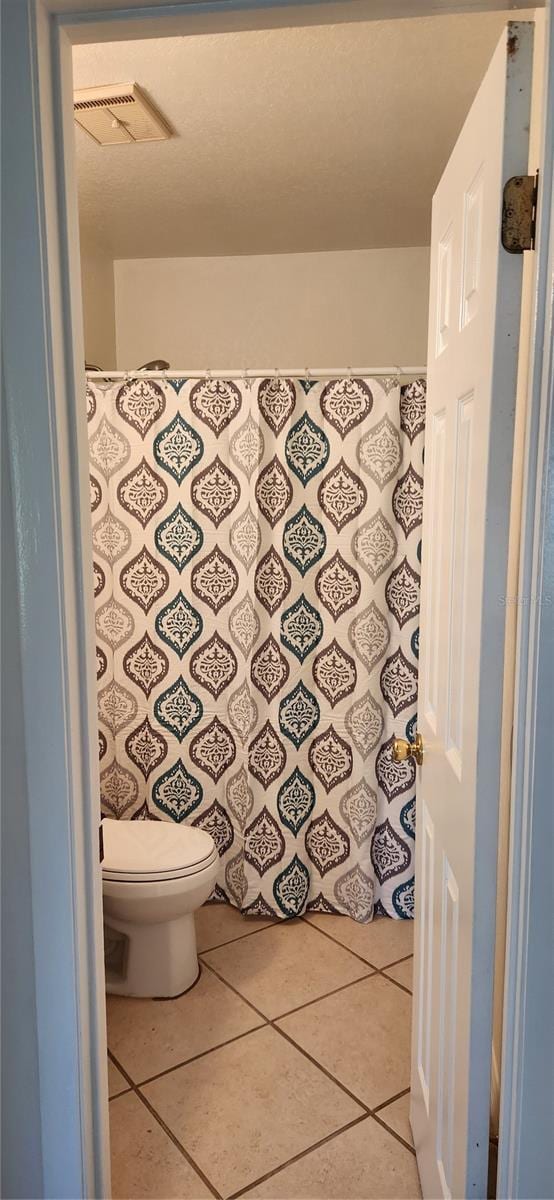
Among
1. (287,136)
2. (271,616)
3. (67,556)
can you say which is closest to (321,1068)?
(271,616)

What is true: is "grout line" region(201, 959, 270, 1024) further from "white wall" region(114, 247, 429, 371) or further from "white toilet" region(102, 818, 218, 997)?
"white wall" region(114, 247, 429, 371)

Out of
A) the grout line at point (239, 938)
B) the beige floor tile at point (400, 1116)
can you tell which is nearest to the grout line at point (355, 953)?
the grout line at point (239, 938)

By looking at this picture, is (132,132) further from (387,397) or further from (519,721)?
(519,721)

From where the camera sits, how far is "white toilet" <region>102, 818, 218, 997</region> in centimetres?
210

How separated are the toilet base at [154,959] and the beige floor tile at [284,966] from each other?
0.19 meters

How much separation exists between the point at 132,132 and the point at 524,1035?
2206mm

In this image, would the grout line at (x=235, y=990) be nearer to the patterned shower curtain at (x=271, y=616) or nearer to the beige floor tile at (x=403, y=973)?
the patterned shower curtain at (x=271, y=616)

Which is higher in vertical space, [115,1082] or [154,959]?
[154,959]

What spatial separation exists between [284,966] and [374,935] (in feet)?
1.12

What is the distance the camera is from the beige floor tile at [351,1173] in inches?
62.2

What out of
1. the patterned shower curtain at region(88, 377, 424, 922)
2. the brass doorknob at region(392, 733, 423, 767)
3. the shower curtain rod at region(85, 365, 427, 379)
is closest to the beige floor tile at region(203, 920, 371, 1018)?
the patterned shower curtain at region(88, 377, 424, 922)

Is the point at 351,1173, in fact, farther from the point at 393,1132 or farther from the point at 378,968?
the point at 378,968

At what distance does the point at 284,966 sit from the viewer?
2.37 m

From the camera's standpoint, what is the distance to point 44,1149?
3.69 feet
